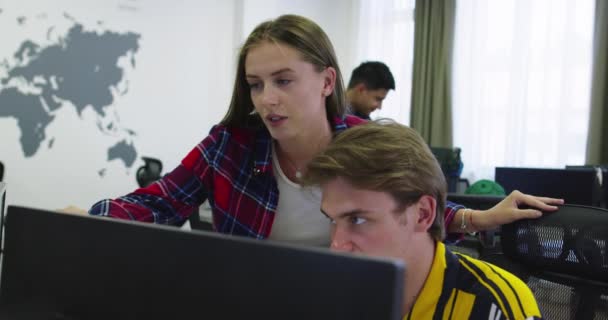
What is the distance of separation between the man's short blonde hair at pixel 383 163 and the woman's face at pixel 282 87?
0.33m

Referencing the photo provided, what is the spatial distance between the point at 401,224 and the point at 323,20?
16.0 ft

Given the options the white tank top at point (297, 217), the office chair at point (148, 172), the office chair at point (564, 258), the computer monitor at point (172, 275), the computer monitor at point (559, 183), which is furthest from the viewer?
the office chair at point (148, 172)

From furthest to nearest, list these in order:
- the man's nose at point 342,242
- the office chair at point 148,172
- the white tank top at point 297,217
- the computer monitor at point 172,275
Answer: the office chair at point 148,172, the white tank top at point 297,217, the man's nose at point 342,242, the computer monitor at point 172,275

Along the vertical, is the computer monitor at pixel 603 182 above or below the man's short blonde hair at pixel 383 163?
below

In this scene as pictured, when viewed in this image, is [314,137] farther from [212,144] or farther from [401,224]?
[401,224]

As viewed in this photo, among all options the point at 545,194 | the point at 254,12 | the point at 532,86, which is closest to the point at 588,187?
the point at 545,194

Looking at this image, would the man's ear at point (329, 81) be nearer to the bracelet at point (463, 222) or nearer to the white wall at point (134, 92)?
the bracelet at point (463, 222)

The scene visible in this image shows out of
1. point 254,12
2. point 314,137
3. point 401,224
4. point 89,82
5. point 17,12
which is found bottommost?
point 401,224

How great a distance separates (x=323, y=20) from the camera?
543 cm

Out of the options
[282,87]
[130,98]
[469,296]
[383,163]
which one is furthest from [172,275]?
[130,98]

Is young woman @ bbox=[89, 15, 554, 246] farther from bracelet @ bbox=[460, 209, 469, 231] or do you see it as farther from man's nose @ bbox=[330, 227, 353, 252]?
man's nose @ bbox=[330, 227, 353, 252]

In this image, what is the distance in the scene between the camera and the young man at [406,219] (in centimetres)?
76

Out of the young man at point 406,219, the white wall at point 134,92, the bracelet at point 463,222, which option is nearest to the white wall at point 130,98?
the white wall at point 134,92

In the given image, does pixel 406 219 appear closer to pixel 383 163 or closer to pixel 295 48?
pixel 383 163
